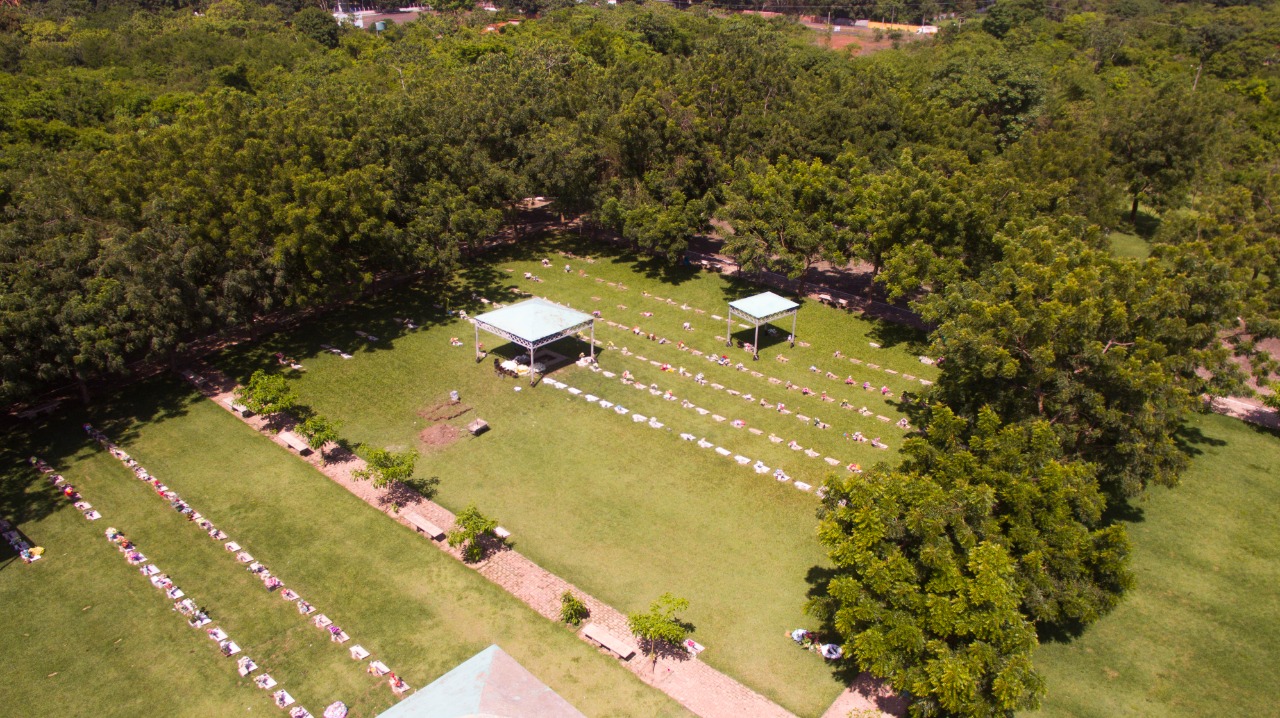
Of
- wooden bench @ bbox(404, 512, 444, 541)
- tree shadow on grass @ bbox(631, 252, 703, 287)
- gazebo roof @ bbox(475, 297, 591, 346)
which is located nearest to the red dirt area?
tree shadow on grass @ bbox(631, 252, 703, 287)

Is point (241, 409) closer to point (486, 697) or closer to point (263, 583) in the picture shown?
point (263, 583)

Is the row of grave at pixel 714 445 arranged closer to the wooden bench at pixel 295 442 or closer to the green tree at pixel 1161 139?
the wooden bench at pixel 295 442

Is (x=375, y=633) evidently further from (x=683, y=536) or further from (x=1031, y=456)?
(x=1031, y=456)

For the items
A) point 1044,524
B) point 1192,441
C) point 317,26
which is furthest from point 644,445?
point 317,26

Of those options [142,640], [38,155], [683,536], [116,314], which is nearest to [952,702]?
[683,536]

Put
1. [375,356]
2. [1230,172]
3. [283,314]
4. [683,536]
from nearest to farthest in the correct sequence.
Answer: [683,536]
[375,356]
[283,314]
[1230,172]

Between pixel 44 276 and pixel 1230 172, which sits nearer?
pixel 44 276

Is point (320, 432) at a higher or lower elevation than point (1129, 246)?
higher
